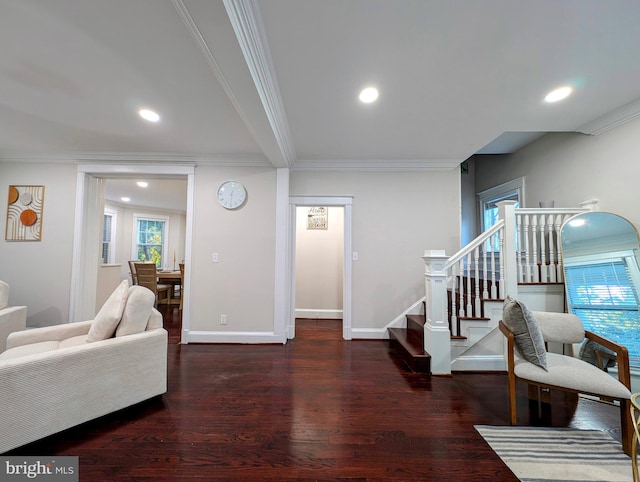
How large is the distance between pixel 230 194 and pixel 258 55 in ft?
6.89

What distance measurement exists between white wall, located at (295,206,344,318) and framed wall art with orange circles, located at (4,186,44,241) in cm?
377

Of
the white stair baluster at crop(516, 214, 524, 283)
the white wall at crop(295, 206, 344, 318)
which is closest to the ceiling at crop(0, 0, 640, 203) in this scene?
the white stair baluster at crop(516, 214, 524, 283)

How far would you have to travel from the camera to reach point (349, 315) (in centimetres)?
365

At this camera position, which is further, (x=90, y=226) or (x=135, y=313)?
(x=90, y=226)

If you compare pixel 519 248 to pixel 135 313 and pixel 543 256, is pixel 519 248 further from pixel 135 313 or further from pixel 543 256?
pixel 135 313

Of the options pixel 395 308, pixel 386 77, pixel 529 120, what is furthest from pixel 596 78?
pixel 395 308

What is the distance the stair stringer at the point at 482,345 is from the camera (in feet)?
8.83

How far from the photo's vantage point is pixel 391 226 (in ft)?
12.3

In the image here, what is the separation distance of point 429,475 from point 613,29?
9.55 ft

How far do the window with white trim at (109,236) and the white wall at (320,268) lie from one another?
523 centimetres

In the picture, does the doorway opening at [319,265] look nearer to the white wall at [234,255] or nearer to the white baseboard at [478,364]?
the white wall at [234,255]

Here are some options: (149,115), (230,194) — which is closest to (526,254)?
(230,194)

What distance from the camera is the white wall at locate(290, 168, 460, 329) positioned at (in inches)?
144

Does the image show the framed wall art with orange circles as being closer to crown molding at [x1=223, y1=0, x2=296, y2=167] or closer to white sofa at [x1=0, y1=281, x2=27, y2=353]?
white sofa at [x1=0, y1=281, x2=27, y2=353]
